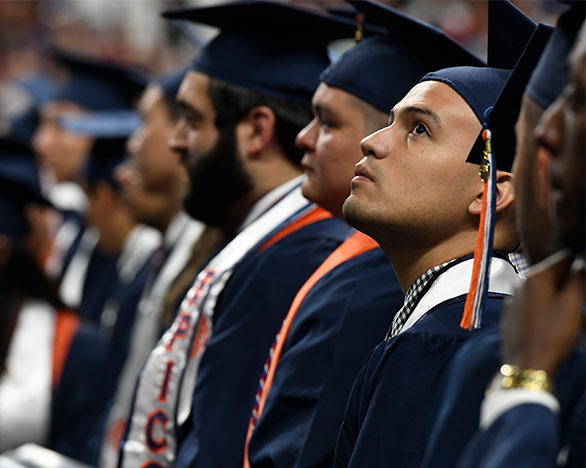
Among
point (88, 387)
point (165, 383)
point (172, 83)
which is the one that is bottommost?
point (88, 387)

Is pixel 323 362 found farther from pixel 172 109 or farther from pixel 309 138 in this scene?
pixel 172 109

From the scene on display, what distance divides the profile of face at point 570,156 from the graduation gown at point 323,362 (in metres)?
1.10

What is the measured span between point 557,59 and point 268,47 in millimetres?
1970

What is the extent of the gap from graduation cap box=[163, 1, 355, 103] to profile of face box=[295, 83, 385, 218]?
1.89 ft

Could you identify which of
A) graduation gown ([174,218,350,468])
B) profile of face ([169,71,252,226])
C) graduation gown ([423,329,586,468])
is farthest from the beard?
graduation gown ([423,329,586,468])

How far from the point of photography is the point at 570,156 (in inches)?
56.3

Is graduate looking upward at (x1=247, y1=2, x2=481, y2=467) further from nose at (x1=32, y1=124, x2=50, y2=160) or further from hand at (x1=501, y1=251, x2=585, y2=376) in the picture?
nose at (x1=32, y1=124, x2=50, y2=160)

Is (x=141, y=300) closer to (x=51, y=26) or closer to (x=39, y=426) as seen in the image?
(x=39, y=426)

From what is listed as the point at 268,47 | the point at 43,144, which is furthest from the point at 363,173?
the point at 43,144

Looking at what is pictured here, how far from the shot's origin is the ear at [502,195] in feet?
7.55

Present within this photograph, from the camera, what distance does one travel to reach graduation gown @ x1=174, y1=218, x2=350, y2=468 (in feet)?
9.52

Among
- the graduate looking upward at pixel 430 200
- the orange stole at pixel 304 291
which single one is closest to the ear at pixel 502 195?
the graduate looking upward at pixel 430 200

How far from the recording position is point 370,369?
2.19 meters

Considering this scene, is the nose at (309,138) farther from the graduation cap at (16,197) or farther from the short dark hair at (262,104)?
the graduation cap at (16,197)
